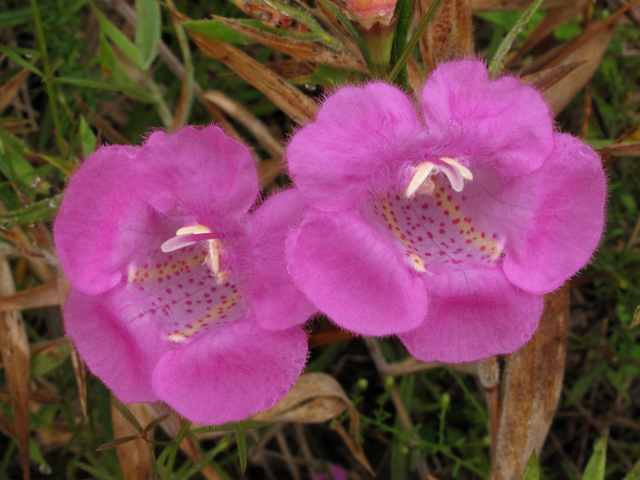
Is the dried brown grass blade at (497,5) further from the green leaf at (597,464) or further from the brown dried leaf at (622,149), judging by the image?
the green leaf at (597,464)

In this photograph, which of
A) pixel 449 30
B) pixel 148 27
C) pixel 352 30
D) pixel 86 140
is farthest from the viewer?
pixel 148 27

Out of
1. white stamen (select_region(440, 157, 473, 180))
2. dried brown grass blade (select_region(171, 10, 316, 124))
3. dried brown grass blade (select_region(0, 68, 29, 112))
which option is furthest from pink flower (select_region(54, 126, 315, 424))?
dried brown grass blade (select_region(0, 68, 29, 112))

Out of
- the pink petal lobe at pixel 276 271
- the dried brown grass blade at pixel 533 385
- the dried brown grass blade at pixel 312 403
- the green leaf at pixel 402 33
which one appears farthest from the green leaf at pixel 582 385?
the pink petal lobe at pixel 276 271

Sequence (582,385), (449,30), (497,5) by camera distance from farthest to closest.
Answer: (582,385)
(497,5)
(449,30)

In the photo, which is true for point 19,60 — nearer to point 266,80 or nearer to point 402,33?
point 266,80

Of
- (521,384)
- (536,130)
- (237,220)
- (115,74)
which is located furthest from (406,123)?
(115,74)

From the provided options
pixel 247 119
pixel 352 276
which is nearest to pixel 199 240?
pixel 352 276

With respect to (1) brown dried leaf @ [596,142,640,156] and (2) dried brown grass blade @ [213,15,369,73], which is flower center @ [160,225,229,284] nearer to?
(2) dried brown grass blade @ [213,15,369,73]
